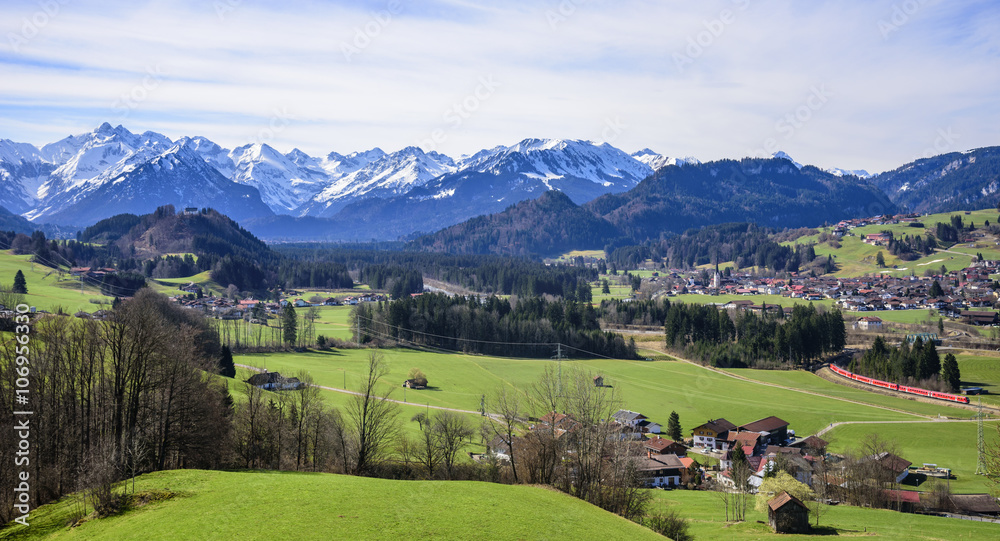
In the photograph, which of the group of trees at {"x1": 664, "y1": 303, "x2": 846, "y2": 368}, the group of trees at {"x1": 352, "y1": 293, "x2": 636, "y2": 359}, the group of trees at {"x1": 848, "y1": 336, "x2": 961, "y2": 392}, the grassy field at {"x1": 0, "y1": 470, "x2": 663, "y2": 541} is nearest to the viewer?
the grassy field at {"x1": 0, "y1": 470, "x2": 663, "y2": 541}

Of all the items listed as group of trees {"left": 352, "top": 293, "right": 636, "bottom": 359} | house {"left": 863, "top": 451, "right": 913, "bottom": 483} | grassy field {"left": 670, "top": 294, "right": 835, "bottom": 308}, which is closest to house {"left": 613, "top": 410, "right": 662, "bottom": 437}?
house {"left": 863, "top": 451, "right": 913, "bottom": 483}

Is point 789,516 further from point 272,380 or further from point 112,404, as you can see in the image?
point 272,380

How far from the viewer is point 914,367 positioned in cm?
7856

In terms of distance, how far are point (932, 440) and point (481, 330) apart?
64.0 meters

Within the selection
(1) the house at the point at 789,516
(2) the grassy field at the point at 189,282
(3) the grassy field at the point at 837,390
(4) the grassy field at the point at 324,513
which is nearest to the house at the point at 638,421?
(1) the house at the point at 789,516

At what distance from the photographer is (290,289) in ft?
595

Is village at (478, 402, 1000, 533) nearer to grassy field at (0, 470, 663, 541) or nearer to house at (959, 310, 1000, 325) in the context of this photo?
grassy field at (0, 470, 663, 541)

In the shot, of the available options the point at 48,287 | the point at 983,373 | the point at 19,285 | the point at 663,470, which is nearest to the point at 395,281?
the point at 48,287

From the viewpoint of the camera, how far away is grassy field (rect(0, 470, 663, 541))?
22.7 m

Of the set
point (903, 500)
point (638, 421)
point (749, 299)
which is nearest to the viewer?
point (903, 500)

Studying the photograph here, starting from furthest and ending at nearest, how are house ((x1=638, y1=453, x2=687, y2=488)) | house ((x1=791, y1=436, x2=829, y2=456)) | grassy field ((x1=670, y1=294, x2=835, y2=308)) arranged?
grassy field ((x1=670, y1=294, x2=835, y2=308)) → house ((x1=791, y1=436, x2=829, y2=456)) → house ((x1=638, y1=453, x2=687, y2=488))

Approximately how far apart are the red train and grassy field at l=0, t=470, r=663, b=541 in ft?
201

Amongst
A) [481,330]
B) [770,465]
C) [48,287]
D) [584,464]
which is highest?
[48,287]

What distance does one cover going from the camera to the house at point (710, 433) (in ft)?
198
